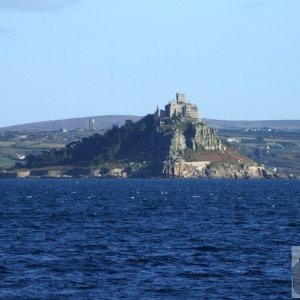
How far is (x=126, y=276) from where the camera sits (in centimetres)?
5056

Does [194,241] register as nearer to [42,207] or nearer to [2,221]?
[2,221]

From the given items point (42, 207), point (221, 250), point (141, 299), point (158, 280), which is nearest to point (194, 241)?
point (221, 250)

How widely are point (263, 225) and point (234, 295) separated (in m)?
39.6

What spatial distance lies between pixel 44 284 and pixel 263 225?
39.2 m

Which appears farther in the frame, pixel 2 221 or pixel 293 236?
pixel 2 221

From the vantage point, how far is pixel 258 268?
53469mm

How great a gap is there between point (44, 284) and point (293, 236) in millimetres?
28309

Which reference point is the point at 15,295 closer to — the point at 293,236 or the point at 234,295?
the point at 234,295

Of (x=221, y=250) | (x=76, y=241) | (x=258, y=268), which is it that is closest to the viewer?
(x=258, y=268)

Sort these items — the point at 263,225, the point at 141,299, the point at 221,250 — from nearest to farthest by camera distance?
the point at 141,299
the point at 221,250
the point at 263,225

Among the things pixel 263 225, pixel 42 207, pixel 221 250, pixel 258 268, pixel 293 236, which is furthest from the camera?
pixel 42 207

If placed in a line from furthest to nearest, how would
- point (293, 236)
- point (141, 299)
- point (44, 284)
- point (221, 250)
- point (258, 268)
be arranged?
1. point (293, 236)
2. point (221, 250)
3. point (258, 268)
4. point (44, 284)
5. point (141, 299)

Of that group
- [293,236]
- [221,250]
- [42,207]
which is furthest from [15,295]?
[42,207]

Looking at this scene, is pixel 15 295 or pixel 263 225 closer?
pixel 15 295
